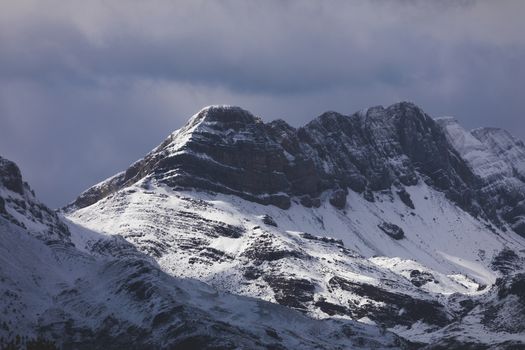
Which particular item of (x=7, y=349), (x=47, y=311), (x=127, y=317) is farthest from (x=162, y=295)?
(x=7, y=349)

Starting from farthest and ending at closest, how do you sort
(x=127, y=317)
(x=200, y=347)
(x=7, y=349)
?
(x=127, y=317) < (x=200, y=347) < (x=7, y=349)

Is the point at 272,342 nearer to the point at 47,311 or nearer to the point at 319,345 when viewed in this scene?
the point at 319,345

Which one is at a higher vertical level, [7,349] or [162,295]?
[162,295]

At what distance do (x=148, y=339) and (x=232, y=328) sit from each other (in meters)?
15.0

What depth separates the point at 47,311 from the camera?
650 ft

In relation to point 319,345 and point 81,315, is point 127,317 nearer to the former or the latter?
point 81,315

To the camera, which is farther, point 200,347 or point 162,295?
point 162,295

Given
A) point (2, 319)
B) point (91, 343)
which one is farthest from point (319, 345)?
point (2, 319)

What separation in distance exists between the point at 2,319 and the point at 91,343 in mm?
15913

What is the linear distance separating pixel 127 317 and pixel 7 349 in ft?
119

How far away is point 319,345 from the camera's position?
634 ft

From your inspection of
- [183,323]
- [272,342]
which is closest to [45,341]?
[183,323]

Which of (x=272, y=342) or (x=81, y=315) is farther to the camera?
(x=81, y=315)

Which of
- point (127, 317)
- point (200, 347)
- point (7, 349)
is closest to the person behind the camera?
point (7, 349)
